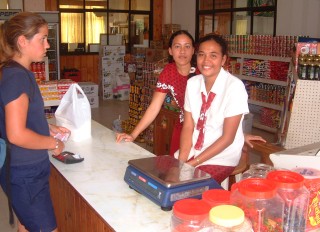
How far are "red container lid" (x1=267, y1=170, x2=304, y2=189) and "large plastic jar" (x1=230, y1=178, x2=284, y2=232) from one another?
0.04m

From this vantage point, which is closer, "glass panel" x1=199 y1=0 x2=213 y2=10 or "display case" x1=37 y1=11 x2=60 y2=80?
"display case" x1=37 y1=11 x2=60 y2=80

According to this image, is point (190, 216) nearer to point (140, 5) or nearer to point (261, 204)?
point (261, 204)

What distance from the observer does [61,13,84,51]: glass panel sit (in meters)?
11.3

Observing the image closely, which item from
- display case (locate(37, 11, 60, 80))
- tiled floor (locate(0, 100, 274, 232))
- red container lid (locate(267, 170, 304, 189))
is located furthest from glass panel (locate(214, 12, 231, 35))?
red container lid (locate(267, 170, 304, 189))

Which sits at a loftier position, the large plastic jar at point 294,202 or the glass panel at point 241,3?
the glass panel at point 241,3

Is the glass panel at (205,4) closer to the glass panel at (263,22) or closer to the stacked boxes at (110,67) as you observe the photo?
the glass panel at (263,22)

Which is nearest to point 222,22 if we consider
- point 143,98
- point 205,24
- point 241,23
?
point 205,24

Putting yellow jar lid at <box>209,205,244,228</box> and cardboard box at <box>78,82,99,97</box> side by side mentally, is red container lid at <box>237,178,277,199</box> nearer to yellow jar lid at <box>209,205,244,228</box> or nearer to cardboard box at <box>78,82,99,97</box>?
yellow jar lid at <box>209,205,244,228</box>

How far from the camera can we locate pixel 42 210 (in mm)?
2094

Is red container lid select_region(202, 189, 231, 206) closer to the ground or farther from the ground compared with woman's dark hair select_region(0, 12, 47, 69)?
closer to the ground

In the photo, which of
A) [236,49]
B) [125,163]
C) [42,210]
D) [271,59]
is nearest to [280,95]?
[271,59]

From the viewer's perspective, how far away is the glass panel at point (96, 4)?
37.6 ft

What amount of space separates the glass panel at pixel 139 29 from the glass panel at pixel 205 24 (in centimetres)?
180

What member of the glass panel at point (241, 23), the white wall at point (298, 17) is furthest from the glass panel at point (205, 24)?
the white wall at point (298, 17)
